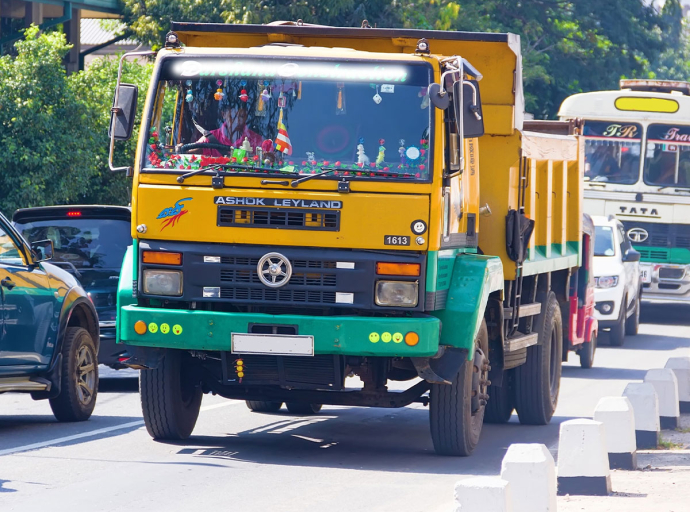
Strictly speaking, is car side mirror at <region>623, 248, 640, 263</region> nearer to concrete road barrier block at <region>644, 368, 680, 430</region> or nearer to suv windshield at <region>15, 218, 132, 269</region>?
concrete road barrier block at <region>644, 368, 680, 430</region>

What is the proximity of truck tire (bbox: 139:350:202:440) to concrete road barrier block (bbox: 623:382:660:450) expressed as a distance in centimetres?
333

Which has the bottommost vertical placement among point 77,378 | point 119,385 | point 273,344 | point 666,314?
point 666,314

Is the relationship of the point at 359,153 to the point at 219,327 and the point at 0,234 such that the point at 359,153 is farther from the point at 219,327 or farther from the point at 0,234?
the point at 0,234

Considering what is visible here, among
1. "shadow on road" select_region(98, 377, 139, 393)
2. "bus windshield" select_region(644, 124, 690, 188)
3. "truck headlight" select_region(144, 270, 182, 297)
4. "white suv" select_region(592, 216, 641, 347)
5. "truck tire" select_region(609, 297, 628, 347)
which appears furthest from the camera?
"bus windshield" select_region(644, 124, 690, 188)

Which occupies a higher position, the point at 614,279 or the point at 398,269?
the point at 398,269

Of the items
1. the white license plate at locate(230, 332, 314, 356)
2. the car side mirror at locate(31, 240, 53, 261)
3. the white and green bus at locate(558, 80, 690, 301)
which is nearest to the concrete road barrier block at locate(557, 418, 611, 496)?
the white license plate at locate(230, 332, 314, 356)

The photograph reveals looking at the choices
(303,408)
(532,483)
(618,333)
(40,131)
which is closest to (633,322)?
(618,333)

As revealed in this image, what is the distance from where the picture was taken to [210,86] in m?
8.74

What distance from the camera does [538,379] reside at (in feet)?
37.4

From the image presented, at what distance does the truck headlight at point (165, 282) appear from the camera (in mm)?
8477

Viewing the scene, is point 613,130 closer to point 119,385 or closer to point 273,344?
point 119,385

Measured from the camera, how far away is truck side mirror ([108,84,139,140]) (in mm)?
8789

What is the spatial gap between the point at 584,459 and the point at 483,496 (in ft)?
8.46

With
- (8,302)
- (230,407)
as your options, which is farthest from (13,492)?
(230,407)
